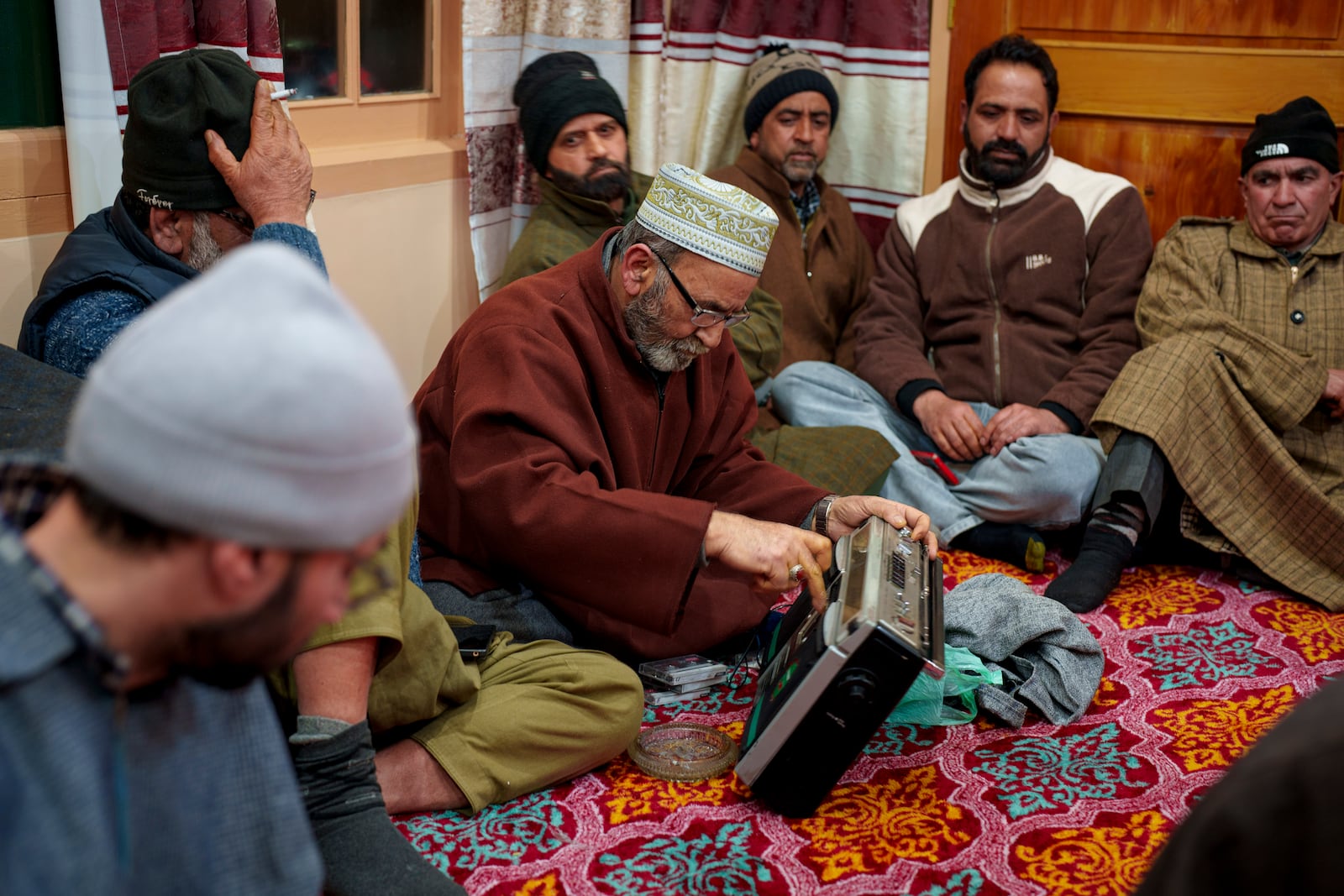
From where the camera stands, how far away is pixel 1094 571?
123 inches

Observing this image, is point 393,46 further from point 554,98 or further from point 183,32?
point 183,32

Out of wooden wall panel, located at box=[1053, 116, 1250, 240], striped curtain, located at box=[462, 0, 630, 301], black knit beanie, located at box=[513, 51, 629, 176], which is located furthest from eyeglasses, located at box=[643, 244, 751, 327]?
wooden wall panel, located at box=[1053, 116, 1250, 240]

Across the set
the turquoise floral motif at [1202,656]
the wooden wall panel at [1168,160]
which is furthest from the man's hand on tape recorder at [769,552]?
the wooden wall panel at [1168,160]

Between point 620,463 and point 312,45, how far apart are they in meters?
1.65

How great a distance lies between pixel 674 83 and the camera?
429cm

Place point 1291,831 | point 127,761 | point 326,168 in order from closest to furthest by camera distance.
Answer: point 1291,831
point 127,761
point 326,168

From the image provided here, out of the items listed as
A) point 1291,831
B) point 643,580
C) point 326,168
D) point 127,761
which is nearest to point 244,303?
point 127,761

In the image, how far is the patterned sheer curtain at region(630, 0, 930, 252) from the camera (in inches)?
168

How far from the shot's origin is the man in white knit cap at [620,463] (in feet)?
7.18

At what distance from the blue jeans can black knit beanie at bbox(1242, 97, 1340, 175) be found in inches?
37.4

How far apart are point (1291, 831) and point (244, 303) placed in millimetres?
848

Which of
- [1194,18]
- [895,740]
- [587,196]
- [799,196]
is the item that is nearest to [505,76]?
[587,196]

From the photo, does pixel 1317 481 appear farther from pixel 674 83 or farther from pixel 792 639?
pixel 674 83

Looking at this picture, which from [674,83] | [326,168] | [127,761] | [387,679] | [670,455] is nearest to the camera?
[127,761]
